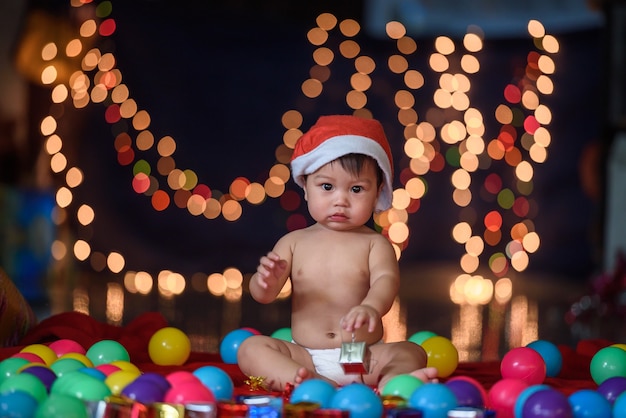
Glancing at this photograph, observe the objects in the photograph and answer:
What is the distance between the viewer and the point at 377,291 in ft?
5.83

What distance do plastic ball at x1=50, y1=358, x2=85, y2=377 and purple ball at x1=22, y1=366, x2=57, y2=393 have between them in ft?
0.17

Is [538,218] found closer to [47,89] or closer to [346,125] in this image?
[47,89]

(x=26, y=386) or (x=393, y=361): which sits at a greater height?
(x=393, y=361)

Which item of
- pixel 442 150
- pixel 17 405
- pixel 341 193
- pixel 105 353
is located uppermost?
pixel 442 150

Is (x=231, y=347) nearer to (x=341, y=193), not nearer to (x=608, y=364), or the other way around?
(x=341, y=193)

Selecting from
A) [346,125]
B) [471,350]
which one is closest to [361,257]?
[346,125]

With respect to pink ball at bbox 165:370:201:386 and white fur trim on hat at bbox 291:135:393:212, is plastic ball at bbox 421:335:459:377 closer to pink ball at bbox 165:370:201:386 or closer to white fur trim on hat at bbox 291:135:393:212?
white fur trim on hat at bbox 291:135:393:212

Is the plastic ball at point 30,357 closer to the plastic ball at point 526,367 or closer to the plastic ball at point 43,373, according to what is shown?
the plastic ball at point 43,373

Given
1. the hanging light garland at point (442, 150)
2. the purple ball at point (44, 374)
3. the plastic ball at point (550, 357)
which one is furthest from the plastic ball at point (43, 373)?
the hanging light garland at point (442, 150)

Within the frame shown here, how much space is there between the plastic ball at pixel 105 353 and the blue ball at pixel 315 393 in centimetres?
57

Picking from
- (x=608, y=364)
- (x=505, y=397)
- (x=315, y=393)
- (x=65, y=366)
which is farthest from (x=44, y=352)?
(x=608, y=364)

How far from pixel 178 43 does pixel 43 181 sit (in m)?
1.21

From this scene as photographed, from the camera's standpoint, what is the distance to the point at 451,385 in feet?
A: 4.89

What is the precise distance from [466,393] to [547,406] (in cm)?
14
